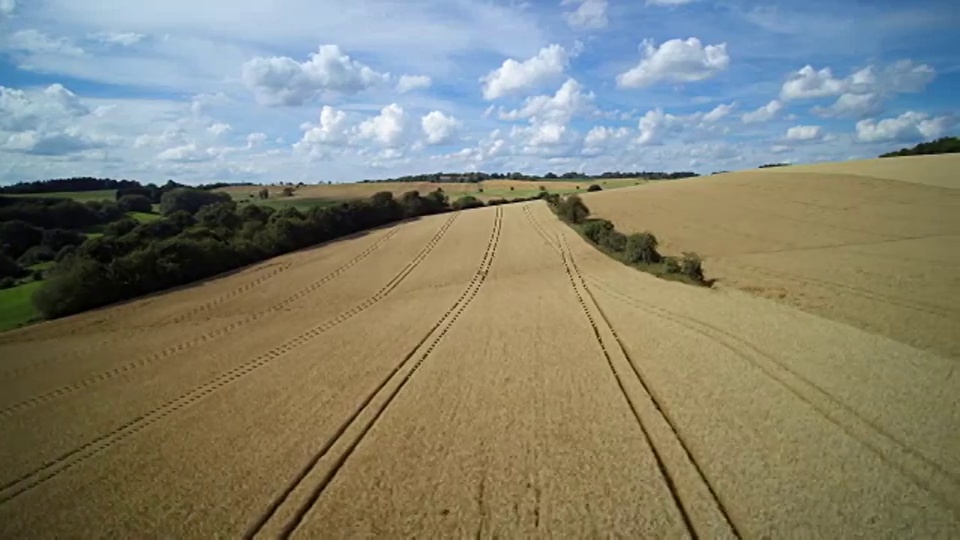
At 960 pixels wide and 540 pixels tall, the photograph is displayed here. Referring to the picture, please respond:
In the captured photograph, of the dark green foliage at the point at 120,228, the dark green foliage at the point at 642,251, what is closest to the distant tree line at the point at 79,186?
the dark green foliage at the point at 120,228

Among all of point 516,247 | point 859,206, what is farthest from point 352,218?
point 859,206

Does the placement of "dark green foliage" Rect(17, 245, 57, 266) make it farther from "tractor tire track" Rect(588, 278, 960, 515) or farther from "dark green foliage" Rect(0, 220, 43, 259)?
"tractor tire track" Rect(588, 278, 960, 515)

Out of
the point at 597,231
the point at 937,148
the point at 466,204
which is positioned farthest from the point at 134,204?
the point at 937,148

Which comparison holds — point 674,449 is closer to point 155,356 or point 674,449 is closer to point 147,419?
point 147,419

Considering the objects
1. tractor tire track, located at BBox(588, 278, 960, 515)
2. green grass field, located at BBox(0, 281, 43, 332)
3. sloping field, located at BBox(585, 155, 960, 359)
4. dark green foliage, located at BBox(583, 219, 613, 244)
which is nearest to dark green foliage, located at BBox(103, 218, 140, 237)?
green grass field, located at BBox(0, 281, 43, 332)

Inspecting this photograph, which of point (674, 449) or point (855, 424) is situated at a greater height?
point (855, 424)

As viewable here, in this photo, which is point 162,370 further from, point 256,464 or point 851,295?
point 851,295

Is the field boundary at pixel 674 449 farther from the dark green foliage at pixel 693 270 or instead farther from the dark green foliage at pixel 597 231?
the dark green foliage at pixel 597 231
